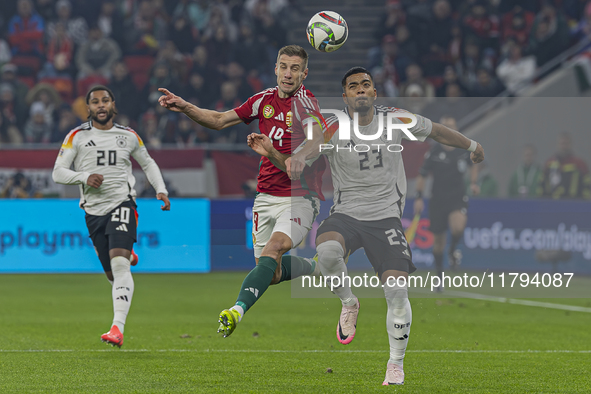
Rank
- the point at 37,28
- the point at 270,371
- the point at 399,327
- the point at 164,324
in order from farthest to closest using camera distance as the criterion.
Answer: the point at 37,28
the point at 164,324
the point at 270,371
the point at 399,327

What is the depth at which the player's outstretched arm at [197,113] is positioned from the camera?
251 inches

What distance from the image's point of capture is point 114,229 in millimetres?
8062

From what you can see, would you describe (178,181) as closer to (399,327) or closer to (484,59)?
(484,59)

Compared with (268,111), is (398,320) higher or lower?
lower

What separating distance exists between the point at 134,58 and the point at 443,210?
31.5 feet

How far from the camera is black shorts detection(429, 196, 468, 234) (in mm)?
13253

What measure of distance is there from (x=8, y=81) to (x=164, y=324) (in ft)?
35.7

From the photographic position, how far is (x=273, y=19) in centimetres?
2031

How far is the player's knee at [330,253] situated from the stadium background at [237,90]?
840 cm

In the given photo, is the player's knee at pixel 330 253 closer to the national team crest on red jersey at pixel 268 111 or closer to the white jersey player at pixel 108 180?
the national team crest on red jersey at pixel 268 111

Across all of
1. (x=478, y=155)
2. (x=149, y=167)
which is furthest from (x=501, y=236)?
(x=478, y=155)

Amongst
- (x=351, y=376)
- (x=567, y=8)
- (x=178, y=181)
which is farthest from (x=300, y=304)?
(x=567, y=8)

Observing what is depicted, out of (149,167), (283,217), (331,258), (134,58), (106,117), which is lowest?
(331,258)

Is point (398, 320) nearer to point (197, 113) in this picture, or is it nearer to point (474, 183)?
point (197, 113)
